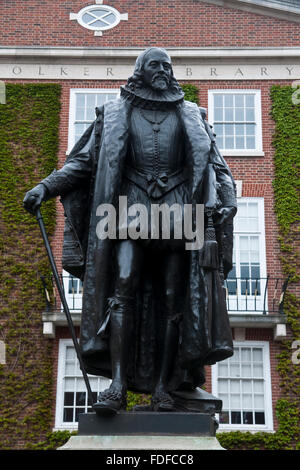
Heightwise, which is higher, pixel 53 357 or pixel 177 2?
pixel 177 2

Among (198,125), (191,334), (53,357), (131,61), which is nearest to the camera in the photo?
(191,334)

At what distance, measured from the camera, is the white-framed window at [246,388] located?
1752 centimetres

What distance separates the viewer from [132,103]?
18.3 feet

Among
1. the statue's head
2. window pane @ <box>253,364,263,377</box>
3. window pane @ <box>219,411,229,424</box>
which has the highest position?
the statue's head

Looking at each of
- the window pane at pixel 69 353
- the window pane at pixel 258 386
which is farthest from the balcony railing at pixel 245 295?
the window pane at pixel 258 386

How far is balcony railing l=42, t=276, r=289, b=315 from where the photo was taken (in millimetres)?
18141

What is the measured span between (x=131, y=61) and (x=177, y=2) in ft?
7.87

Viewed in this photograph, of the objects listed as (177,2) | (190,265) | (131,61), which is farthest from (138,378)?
(177,2)

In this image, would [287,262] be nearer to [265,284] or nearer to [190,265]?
[265,284]

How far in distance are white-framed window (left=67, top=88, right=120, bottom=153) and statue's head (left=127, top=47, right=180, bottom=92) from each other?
1481 centimetres

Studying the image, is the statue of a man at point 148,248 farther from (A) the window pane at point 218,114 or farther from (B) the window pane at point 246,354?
(A) the window pane at point 218,114

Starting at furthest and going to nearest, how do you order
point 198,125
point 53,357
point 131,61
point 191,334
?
point 131,61, point 53,357, point 198,125, point 191,334

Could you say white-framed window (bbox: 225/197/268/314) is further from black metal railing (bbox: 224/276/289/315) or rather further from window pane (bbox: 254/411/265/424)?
window pane (bbox: 254/411/265/424)

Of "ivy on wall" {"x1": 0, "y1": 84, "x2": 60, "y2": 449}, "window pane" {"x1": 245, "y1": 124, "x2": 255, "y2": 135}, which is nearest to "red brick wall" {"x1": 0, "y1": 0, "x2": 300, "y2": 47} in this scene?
"ivy on wall" {"x1": 0, "y1": 84, "x2": 60, "y2": 449}
